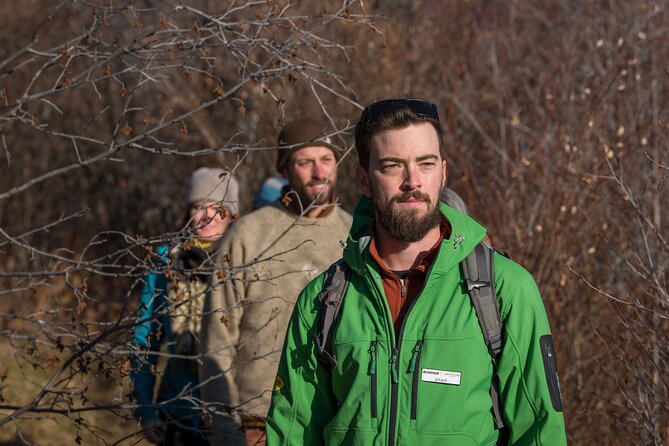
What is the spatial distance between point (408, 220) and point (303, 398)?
630mm

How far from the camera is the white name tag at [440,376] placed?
2.98 meters

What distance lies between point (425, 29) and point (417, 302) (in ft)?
36.9

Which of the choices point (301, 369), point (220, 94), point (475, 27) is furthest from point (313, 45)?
point (475, 27)

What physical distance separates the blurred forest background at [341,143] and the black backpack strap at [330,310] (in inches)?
41.9

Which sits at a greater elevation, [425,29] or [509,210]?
[425,29]

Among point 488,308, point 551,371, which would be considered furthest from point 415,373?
point 551,371

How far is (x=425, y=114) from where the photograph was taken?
331 centimetres

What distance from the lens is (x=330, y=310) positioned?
10.5 ft

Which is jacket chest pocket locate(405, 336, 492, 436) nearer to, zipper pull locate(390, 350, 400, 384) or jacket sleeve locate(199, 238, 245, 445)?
zipper pull locate(390, 350, 400, 384)

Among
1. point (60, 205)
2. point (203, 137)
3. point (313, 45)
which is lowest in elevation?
point (60, 205)

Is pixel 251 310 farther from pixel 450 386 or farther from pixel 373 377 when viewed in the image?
pixel 450 386

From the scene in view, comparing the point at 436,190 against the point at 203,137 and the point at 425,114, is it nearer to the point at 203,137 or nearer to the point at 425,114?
the point at 425,114

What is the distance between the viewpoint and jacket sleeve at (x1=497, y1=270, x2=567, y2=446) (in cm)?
293

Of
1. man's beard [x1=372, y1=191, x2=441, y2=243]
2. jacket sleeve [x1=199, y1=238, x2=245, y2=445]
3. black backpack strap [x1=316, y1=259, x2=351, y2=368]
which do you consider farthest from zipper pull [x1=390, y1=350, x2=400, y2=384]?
jacket sleeve [x1=199, y1=238, x2=245, y2=445]
